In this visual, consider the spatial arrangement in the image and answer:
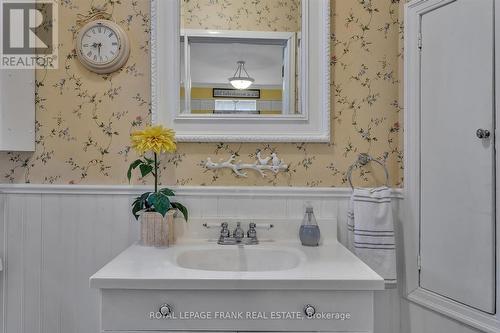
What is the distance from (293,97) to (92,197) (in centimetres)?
101

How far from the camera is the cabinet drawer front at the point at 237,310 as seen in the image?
3.95ft

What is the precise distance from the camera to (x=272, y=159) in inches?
70.9

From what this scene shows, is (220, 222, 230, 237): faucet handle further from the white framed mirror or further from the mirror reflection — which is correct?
the mirror reflection

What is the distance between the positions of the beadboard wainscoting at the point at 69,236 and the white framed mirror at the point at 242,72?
0.28m

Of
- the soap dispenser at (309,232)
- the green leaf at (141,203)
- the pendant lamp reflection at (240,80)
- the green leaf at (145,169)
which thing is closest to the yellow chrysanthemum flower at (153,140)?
the green leaf at (145,169)

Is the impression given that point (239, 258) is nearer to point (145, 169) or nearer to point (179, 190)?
point (179, 190)

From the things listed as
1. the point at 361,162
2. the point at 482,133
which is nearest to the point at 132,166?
the point at 361,162

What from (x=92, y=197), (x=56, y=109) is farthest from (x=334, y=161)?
(x=56, y=109)

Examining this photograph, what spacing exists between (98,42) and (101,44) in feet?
0.05

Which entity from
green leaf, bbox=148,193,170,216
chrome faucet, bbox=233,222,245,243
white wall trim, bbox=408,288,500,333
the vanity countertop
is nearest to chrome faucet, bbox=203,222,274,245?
chrome faucet, bbox=233,222,245,243

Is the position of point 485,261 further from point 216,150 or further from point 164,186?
point 164,186

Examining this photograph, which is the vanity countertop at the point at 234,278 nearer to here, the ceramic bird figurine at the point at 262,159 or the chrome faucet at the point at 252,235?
the chrome faucet at the point at 252,235

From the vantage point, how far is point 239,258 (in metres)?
1.60

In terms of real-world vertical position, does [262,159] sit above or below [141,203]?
above
